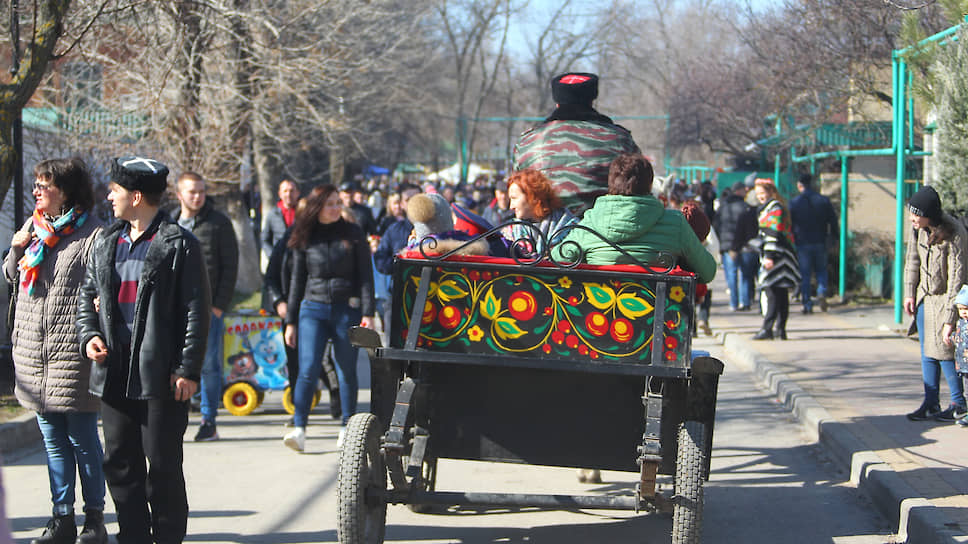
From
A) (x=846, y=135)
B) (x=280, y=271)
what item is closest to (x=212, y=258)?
(x=280, y=271)

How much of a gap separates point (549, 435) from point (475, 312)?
2.23 ft

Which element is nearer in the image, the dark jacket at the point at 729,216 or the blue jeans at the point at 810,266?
the blue jeans at the point at 810,266

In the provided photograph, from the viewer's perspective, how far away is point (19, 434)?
24.8 ft

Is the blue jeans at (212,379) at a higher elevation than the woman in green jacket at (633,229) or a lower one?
lower

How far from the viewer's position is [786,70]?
51.0ft

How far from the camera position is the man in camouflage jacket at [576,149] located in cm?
597

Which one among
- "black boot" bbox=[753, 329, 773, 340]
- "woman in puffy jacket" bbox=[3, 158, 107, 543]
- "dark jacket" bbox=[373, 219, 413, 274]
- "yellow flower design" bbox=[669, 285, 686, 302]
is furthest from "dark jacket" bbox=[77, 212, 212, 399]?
"black boot" bbox=[753, 329, 773, 340]

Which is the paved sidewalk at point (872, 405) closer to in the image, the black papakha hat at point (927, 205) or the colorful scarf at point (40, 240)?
the black papakha hat at point (927, 205)

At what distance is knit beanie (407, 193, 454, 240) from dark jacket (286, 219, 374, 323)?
3.81 ft

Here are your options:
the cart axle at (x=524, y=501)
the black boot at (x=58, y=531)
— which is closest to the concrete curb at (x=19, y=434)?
the black boot at (x=58, y=531)

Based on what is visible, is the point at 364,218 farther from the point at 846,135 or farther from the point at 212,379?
the point at 846,135

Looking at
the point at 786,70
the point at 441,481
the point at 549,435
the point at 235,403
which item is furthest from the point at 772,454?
the point at 786,70

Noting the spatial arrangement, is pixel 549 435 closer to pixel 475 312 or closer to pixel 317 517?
pixel 475 312

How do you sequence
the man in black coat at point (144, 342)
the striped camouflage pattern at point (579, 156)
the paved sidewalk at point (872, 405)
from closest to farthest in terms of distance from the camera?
the man in black coat at point (144, 342), the paved sidewalk at point (872, 405), the striped camouflage pattern at point (579, 156)
